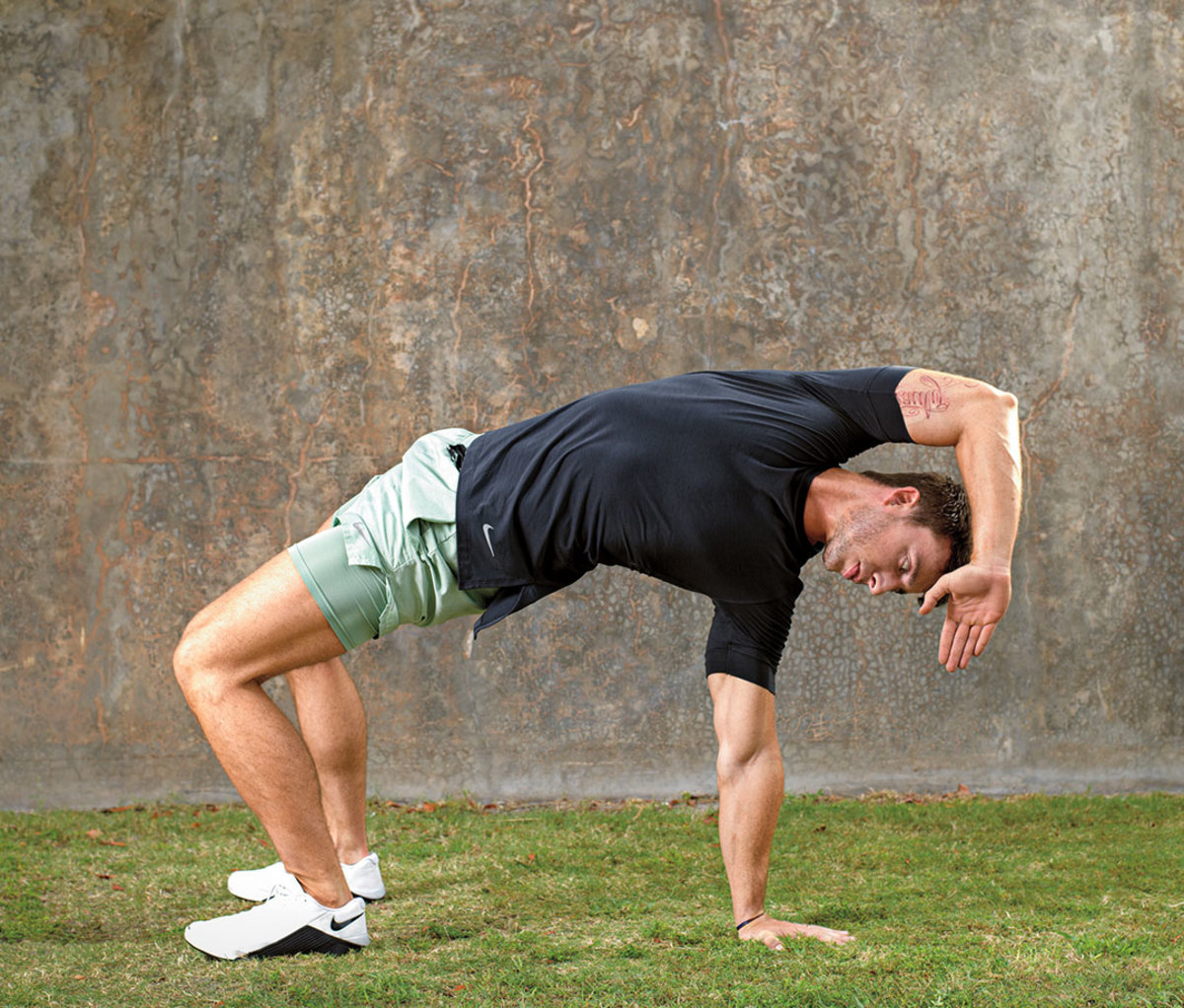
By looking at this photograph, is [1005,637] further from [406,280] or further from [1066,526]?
[406,280]

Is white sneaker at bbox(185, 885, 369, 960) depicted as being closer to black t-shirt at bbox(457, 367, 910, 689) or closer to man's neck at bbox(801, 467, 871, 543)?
black t-shirt at bbox(457, 367, 910, 689)

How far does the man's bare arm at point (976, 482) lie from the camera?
6.09 ft

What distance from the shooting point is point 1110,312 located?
411cm

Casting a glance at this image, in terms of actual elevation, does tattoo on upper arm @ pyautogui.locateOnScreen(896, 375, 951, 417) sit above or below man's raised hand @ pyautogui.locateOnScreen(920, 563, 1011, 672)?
above

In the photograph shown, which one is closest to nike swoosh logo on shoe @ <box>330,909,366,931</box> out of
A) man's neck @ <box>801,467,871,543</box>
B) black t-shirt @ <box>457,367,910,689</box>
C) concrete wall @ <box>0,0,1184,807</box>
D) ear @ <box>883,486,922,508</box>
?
black t-shirt @ <box>457,367,910,689</box>

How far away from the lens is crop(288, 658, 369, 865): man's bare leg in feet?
8.29

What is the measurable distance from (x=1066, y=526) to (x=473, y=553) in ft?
9.14

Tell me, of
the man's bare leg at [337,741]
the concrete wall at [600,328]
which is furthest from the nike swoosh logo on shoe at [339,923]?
the concrete wall at [600,328]

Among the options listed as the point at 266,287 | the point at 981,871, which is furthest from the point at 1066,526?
the point at 266,287

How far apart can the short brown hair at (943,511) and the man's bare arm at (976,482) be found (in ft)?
0.21

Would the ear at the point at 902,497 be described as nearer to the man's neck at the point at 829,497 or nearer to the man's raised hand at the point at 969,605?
the man's neck at the point at 829,497

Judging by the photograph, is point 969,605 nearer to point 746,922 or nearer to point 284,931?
point 746,922

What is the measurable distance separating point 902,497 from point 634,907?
1.17 m

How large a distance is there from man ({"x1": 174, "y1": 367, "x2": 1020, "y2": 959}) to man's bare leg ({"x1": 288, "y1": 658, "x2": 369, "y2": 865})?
0.40 m
